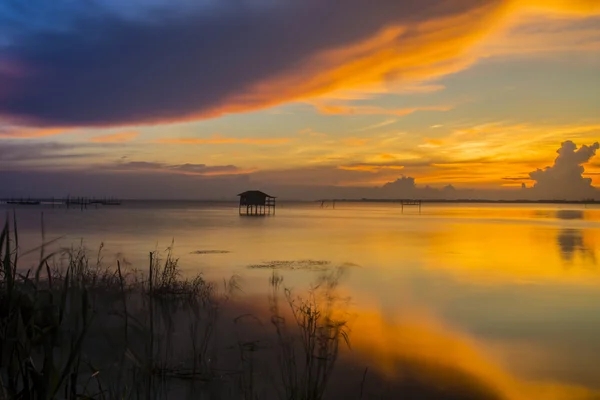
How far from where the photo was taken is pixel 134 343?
26.3ft

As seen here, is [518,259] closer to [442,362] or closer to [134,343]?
[442,362]

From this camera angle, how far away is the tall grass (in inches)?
117

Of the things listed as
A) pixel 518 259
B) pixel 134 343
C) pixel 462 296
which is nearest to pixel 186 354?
pixel 134 343

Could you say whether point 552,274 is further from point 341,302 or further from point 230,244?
point 230,244

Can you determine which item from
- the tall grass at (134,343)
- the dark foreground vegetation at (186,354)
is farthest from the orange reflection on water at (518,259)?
the dark foreground vegetation at (186,354)

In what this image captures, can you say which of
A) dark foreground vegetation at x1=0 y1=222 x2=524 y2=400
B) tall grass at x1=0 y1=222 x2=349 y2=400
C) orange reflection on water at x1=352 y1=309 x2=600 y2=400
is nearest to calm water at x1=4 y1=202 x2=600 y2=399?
orange reflection on water at x1=352 y1=309 x2=600 y2=400

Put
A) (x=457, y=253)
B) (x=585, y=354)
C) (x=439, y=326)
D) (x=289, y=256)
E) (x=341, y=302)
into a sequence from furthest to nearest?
(x=457, y=253), (x=289, y=256), (x=341, y=302), (x=439, y=326), (x=585, y=354)

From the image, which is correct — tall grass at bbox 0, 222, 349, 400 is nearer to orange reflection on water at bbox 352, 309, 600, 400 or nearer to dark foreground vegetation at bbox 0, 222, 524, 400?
dark foreground vegetation at bbox 0, 222, 524, 400

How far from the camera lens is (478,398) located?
7441mm

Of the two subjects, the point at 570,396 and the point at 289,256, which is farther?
the point at 289,256

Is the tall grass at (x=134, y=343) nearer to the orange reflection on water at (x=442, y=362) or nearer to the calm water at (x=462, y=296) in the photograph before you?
→ the orange reflection on water at (x=442, y=362)

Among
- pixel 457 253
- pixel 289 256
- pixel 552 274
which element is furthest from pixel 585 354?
pixel 457 253

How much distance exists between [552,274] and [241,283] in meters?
13.8

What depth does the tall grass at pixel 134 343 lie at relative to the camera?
9.75 ft
